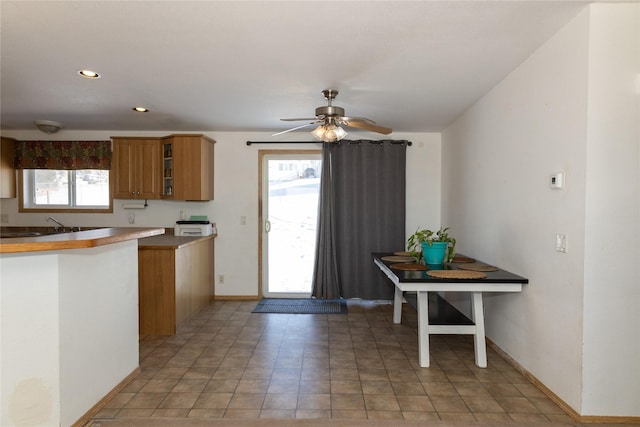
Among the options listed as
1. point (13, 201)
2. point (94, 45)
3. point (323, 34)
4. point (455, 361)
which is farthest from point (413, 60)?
point (13, 201)

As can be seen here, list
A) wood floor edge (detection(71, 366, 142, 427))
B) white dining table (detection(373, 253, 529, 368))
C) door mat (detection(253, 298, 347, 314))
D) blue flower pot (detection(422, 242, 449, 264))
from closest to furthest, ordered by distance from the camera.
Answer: wood floor edge (detection(71, 366, 142, 427))
white dining table (detection(373, 253, 529, 368))
blue flower pot (detection(422, 242, 449, 264))
door mat (detection(253, 298, 347, 314))

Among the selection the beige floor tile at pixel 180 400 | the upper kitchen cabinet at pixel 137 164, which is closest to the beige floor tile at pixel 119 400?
the beige floor tile at pixel 180 400

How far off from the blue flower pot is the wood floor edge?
2.47 metres

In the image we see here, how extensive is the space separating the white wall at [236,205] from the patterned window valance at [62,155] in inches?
5.3

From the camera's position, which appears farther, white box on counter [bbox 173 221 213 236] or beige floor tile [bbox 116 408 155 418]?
white box on counter [bbox 173 221 213 236]

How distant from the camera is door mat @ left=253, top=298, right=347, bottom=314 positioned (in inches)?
180

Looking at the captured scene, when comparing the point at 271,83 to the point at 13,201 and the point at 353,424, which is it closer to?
the point at 353,424

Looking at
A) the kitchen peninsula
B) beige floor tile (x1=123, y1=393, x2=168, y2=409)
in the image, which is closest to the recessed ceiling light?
the kitchen peninsula

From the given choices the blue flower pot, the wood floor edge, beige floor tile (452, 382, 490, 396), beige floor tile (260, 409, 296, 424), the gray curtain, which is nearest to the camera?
the wood floor edge

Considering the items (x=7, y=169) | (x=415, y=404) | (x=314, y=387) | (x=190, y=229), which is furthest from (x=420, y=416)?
(x=7, y=169)

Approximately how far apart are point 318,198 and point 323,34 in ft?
9.45

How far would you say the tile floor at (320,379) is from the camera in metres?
2.33

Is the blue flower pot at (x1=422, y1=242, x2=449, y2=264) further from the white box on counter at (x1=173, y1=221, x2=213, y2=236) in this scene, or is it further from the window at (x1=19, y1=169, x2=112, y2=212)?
the window at (x1=19, y1=169, x2=112, y2=212)

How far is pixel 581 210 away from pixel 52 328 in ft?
9.37
